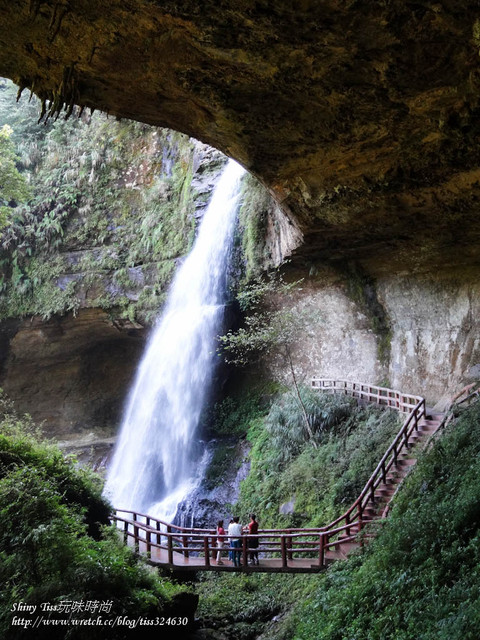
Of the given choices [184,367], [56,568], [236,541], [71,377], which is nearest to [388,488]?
[236,541]

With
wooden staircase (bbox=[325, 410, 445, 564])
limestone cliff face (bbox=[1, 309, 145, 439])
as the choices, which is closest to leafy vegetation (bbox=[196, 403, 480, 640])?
wooden staircase (bbox=[325, 410, 445, 564])

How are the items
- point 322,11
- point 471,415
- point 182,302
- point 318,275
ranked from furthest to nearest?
point 182,302, point 318,275, point 471,415, point 322,11

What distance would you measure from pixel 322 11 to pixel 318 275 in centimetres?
1103

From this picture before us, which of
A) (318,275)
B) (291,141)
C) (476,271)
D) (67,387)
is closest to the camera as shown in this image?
(291,141)

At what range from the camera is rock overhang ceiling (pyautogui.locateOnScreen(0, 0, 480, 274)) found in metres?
5.78

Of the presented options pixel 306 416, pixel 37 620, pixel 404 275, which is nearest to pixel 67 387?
pixel 306 416

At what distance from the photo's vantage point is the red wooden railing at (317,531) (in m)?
8.95

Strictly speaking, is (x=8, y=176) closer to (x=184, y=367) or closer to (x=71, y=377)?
(x=71, y=377)

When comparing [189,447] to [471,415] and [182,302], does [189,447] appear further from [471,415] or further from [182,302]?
[471,415]

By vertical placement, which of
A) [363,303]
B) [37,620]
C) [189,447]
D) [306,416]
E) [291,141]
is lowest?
[37,620]

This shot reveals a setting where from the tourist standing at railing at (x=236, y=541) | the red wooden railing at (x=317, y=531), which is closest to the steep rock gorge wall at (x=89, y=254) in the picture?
the red wooden railing at (x=317, y=531)

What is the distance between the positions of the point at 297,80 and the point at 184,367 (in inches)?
487

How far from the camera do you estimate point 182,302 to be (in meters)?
18.4

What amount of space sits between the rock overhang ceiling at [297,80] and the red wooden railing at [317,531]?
5098 millimetres
